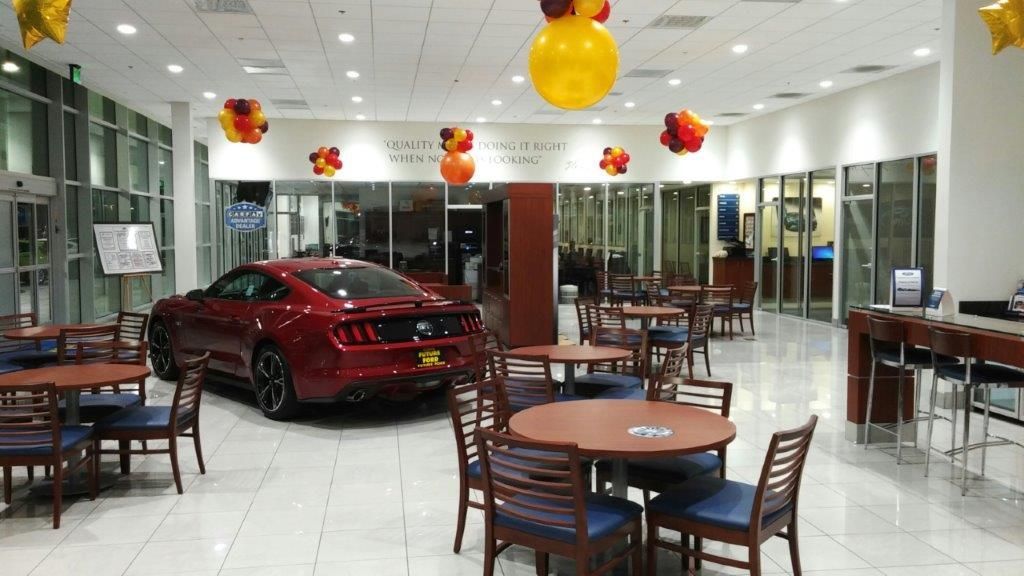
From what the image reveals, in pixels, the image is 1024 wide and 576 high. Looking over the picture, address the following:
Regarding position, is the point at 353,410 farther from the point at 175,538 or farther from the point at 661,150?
the point at 661,150

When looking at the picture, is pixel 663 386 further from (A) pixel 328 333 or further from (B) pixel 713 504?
(A) pixel 328 333

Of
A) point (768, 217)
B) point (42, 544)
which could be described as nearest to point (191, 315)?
point (42, 544)

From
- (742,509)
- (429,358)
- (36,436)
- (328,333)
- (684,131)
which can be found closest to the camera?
(742,509)

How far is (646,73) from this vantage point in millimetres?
11750

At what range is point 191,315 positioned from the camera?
294 inches

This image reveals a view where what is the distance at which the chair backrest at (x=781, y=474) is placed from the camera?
2.91m

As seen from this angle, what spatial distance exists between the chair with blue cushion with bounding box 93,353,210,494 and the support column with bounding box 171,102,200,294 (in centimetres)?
940

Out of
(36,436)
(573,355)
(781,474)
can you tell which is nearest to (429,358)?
(573,355)

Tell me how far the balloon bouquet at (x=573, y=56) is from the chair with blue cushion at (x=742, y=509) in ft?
7.45

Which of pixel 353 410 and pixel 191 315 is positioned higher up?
pixel 191 315

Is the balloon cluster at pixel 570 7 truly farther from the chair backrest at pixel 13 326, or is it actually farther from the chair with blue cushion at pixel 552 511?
the chair backrest at pixel 13 326

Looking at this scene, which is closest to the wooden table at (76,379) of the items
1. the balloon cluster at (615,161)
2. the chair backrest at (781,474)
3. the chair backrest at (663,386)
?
the chair backrest at (663,386)

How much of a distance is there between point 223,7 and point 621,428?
6.97 metres

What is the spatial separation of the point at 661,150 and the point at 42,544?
14960 mm
